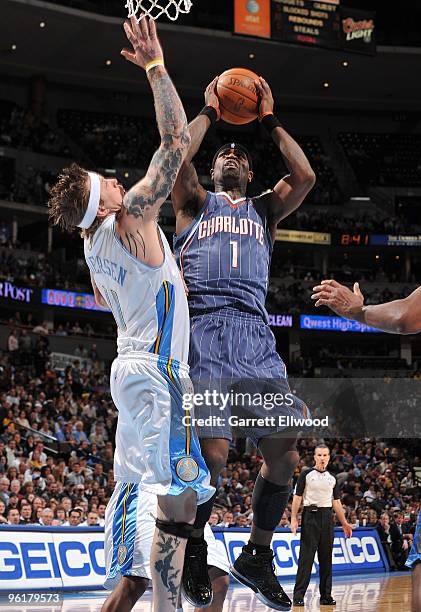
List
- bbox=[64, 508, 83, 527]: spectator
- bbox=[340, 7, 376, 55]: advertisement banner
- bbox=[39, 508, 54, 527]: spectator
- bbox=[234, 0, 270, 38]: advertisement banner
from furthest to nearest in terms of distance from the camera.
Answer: bbox=[340, 7, 376, 55]: advertisement banner < bbox=[234, 0, 270, 38]: advertisement banner < bbox=[64, 508, 83, 527]: spectator < bbox=[39, 508, 54, 527]: spectator

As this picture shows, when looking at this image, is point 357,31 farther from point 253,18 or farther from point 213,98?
point 213,98

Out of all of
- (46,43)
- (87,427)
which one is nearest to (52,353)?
(87,427)

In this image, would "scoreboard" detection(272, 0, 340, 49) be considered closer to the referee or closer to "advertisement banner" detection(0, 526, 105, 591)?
the referee

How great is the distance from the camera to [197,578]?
465cm

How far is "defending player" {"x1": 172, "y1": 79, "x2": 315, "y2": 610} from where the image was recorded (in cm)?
481

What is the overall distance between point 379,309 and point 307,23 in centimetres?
2139

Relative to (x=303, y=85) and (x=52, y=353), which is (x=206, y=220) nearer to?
(x=52, y=353)

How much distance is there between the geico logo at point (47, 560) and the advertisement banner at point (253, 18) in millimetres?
16121

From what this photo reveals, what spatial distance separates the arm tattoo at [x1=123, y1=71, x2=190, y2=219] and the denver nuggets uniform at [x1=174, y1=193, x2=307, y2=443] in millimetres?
910

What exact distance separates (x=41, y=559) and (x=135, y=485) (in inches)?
274

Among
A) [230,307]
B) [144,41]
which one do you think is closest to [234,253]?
[230,307]

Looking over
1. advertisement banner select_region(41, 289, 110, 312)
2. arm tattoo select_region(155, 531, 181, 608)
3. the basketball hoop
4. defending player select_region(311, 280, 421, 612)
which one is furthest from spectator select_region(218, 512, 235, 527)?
advertisement banner select_region(41, 289, 110, 312)

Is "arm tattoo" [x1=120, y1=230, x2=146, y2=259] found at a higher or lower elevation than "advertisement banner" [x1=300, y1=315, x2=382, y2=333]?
lower

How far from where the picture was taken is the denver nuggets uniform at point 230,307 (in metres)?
4.85
